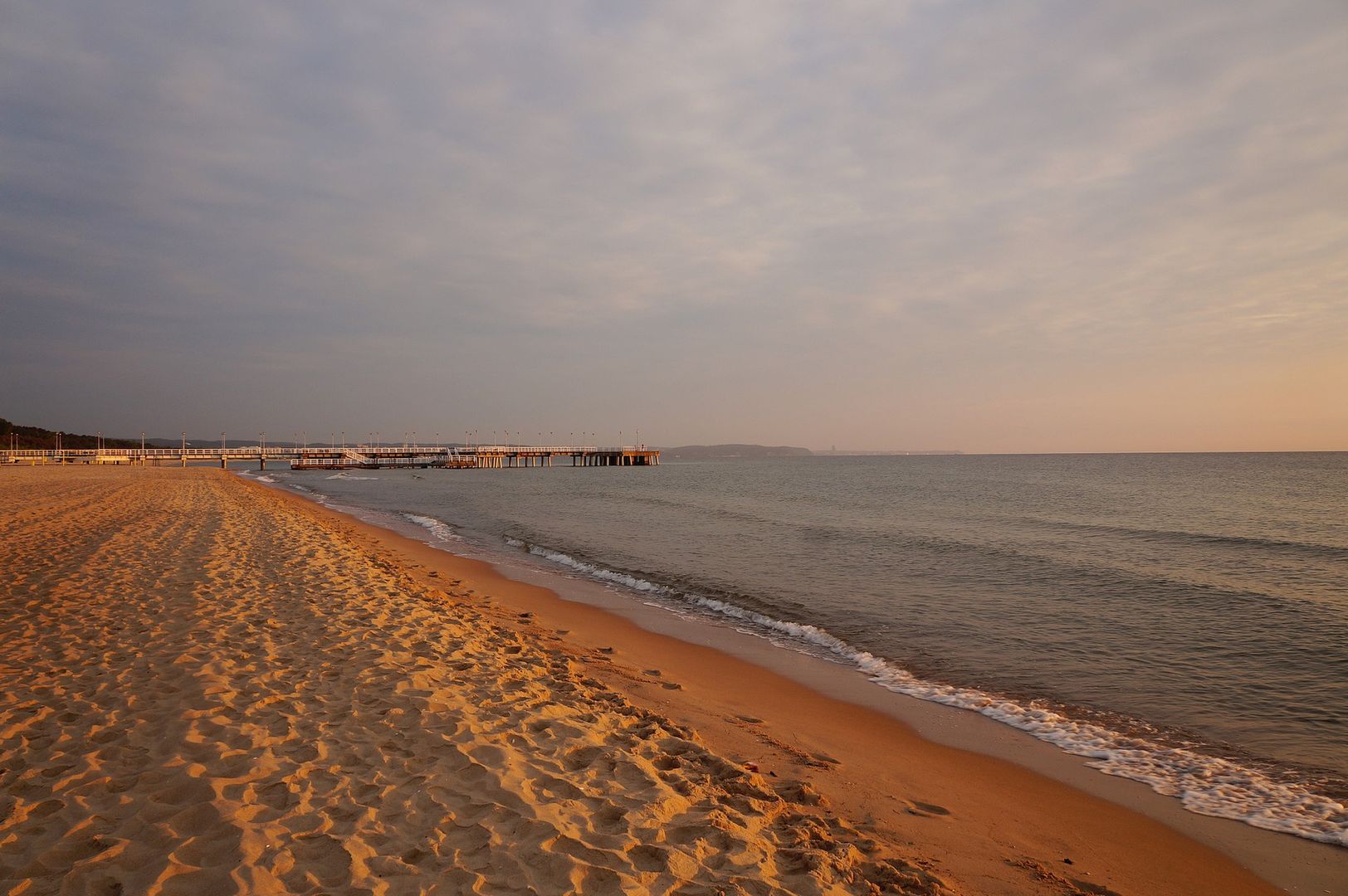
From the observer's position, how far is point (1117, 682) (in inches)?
334

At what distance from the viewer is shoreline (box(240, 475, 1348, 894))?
4.80 metres

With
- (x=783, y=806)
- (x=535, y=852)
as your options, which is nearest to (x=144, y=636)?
(x=535, y=852)

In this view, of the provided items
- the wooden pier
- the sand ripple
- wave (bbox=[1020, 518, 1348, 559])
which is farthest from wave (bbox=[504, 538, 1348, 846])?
the wooden pier

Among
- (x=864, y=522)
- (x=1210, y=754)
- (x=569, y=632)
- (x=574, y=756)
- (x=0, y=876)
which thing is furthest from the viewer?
(x=864, y=522)

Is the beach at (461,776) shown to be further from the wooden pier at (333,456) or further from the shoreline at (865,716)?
the wooden pier at (333,456)

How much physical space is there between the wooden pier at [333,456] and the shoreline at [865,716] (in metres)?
77.3

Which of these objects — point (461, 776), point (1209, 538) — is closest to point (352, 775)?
point (461, 776)

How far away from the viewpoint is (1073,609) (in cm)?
1237

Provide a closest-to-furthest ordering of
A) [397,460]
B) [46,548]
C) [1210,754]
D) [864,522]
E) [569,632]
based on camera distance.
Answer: [1210,754]
[569,632]
[46,548]
[864,522]
[397,460]

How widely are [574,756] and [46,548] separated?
1296cm

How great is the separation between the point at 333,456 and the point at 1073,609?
96203 mm

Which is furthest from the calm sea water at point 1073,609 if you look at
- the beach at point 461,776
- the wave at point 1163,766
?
the beach at point 461,776

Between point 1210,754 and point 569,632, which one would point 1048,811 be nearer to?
point 1210,754

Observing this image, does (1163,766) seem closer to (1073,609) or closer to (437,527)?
(1073,609)
